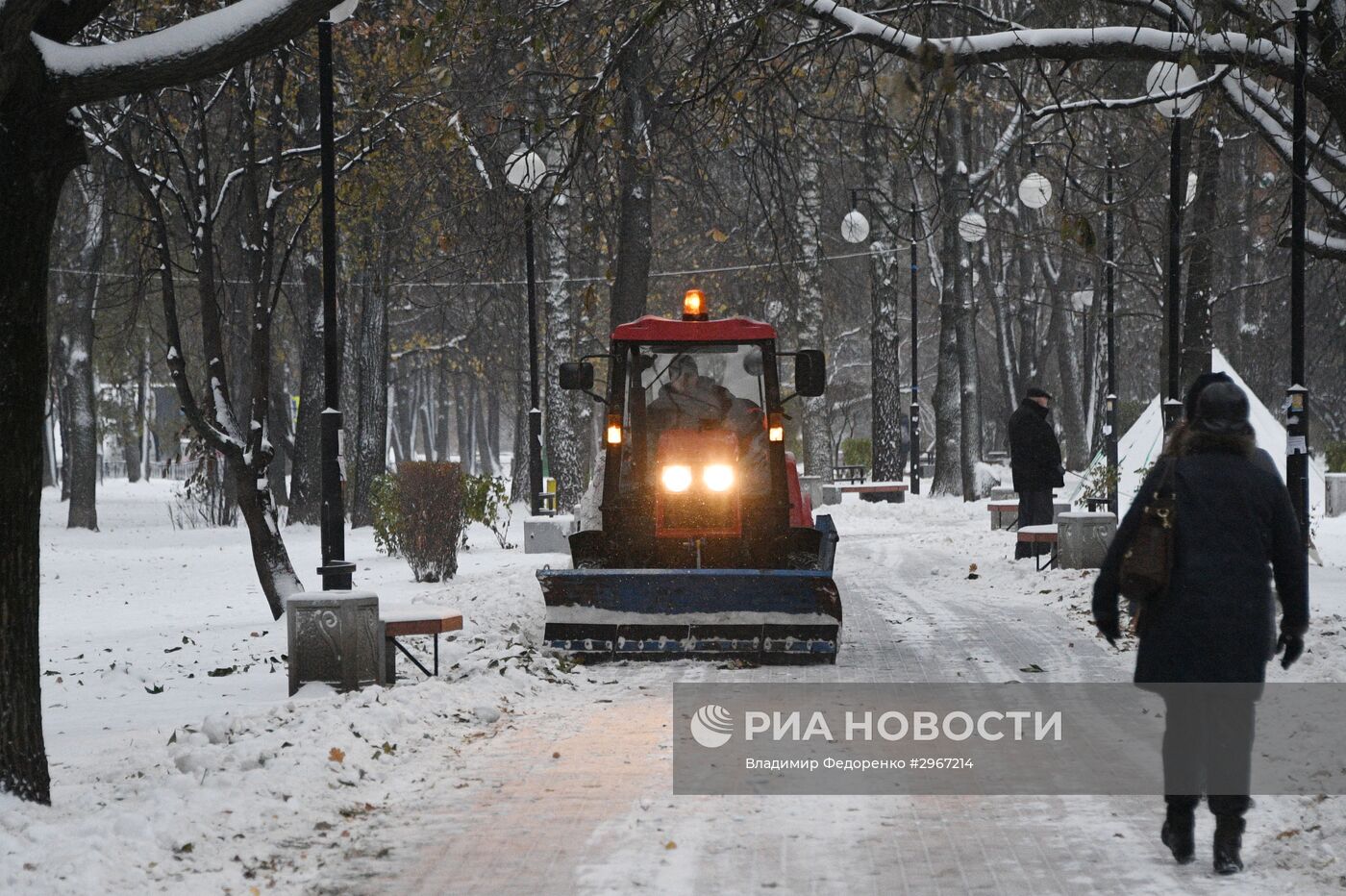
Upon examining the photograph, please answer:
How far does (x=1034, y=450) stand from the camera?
763 inches

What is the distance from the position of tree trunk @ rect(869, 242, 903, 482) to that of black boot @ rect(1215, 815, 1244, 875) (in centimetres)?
2902

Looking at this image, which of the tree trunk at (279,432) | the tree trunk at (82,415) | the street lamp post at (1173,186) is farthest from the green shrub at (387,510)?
the tree trunk at (279,432)

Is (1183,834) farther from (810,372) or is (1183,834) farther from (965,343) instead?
(965,343)

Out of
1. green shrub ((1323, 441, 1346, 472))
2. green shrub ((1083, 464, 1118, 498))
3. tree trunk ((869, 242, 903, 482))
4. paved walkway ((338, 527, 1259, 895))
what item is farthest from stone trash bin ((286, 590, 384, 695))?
green shrub ((1323, 441, 1346, 472))

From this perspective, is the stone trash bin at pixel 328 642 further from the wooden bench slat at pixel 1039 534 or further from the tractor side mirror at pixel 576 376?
the wooden bench slat at pixel 1039 534

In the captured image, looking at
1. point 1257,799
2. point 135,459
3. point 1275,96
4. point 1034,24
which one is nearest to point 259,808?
point 1257,799

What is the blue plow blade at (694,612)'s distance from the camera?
11.2m

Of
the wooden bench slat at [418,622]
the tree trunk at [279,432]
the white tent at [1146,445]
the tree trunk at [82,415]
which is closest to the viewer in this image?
the wooden bench slat at [418,622]

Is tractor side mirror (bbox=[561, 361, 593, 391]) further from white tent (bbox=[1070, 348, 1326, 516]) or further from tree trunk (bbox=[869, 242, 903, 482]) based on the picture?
tree trunk (bbox=[869, 242, 903, 482])

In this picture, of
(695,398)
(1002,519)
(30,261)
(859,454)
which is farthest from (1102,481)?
(859,454)

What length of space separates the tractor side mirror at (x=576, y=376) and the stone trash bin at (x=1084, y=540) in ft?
25.4

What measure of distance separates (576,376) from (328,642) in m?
2.82

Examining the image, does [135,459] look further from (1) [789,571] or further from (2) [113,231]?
(1) [789,571]

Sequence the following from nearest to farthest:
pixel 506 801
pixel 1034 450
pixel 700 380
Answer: pixel 506 801, pixel 700 380, pixel 1034 450
